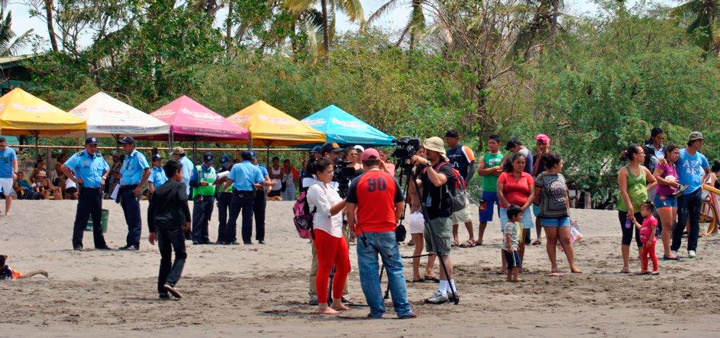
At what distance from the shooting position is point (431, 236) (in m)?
11.4

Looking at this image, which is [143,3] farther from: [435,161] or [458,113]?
[435,161]

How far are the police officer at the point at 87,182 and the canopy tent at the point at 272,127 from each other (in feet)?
22.7

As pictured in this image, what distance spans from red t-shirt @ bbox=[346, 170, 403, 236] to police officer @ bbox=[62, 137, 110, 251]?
8.09 metres

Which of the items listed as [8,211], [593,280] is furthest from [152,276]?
[8,211]

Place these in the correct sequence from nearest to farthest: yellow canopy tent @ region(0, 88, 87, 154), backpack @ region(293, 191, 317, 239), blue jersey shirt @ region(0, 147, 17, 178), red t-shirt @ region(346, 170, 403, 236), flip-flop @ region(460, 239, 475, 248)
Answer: red t-shirt @ region(346, 170, 403, 236) → backpack @ region(293, 191, 317, 239) → flip-flop @ region(460, 239, 475, 248) → blue jersey shirt @ region(0, 147, 17, 178) → yellow canopy tent @ region(0, 88, 87, 154)

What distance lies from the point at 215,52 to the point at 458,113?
929 cm

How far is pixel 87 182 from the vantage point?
16.9m

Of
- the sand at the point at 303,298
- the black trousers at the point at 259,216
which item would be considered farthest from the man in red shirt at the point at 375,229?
the black trousers at the point at 259,216

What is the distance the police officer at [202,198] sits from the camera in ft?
62.8

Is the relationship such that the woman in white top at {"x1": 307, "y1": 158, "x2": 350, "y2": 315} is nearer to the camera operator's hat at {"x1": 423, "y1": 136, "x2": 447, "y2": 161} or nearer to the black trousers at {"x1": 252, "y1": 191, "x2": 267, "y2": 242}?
the camera operator's hat at {"x1": 423, "y1": 136, "x2": 447, "y2": 161}

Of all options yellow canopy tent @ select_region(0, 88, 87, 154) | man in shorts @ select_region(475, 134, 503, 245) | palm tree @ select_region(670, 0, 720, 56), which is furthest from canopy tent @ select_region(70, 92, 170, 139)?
palm tree @ select_region(670, 0, 720, 56)

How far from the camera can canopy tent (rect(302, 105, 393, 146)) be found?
25.1 metres

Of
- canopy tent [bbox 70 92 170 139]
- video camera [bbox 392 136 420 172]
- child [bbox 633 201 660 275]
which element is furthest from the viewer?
canopy tent [bbox 70 92 170 139]

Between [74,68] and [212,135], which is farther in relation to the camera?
[74,68]
